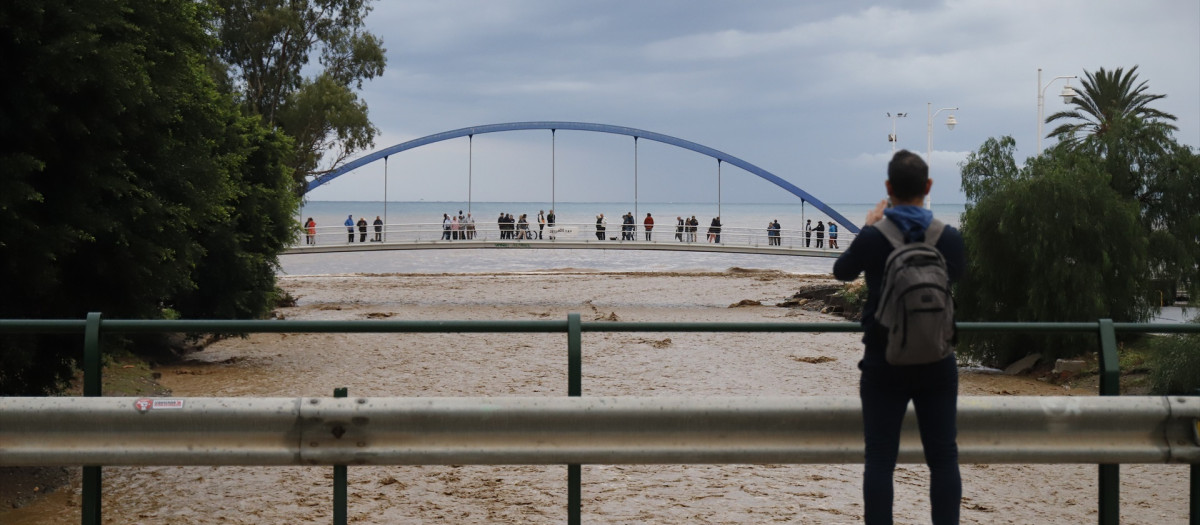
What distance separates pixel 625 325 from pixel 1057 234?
1653 centimetres

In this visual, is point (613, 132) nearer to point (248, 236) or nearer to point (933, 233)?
point (248, 236)

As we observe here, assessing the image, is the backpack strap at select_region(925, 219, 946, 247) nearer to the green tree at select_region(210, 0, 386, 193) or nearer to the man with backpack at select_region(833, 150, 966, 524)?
the man with backpack at select_region(833, 150, 966, 524)

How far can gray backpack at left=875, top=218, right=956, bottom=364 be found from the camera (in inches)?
115

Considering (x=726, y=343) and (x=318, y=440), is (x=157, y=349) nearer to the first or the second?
(x=726, y=343)

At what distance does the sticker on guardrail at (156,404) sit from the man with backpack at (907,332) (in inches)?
79.7

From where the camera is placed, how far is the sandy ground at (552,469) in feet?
26.2

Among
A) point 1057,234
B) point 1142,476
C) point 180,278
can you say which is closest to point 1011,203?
point 1057,234

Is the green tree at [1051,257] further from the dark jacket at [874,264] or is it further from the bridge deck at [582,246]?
the bridge deck at [582,246]

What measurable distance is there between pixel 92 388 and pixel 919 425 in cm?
262

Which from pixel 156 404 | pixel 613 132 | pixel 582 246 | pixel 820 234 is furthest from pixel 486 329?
pixel 613 132

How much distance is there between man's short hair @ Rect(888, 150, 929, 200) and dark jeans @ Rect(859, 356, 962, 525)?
491 mm

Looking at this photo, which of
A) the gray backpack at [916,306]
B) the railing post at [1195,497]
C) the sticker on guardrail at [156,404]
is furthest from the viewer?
the railing post at [1195,497]

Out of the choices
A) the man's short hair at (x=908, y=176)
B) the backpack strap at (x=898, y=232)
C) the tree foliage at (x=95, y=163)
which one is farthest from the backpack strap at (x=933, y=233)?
the tree foliage at (x=95, y=163)

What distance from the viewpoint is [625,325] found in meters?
3.45
